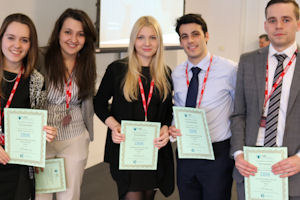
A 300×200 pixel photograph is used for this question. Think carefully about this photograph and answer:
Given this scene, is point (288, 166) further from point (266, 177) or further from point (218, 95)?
point (218, 95)

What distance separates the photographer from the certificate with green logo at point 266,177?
1716 mm

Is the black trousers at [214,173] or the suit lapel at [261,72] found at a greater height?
the suit lapel at [261,72]

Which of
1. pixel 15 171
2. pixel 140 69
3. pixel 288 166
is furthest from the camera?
pixel 140 69

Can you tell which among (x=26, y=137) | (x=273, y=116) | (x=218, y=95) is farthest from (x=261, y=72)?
(x=26, y=137)

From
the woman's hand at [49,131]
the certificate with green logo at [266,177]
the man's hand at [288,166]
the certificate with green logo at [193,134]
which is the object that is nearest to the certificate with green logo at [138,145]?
the certificate with green logo at [193,134]

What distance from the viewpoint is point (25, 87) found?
74.9 inches

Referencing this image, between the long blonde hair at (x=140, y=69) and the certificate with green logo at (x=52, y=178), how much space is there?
25.5 inches

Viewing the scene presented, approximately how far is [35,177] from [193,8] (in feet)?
20.7

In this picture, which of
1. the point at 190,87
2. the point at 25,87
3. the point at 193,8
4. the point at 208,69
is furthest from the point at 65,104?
the point at 193,8

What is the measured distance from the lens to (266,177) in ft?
5.74

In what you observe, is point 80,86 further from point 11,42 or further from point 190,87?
point 190,87

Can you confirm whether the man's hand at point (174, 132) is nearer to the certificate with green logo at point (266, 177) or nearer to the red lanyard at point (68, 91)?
the certificate with green logo at point (266, 177)

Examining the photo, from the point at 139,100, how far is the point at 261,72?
77cm

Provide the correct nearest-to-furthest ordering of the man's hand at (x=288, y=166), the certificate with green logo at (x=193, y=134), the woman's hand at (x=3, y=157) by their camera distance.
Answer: the man's hand at (x=288, y=166)
the woman's hand at (x=3, y=157)
the certificate with green logo at (x=193, y=134)
